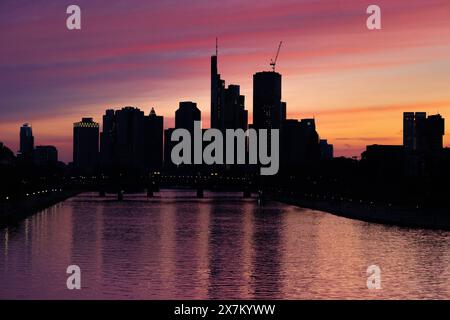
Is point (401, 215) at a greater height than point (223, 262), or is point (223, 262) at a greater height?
point (223, 262)

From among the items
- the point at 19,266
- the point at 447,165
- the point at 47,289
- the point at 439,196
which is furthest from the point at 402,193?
the point at 47,289

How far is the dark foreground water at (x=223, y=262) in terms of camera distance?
3897 cm

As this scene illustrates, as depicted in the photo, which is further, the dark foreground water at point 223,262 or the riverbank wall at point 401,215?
the riverbank wall at point 401,215

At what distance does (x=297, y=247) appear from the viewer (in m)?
67.6

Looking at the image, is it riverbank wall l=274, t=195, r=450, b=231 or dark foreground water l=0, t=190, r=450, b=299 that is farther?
riverbank wall l=274, t=195, r=450, b=231

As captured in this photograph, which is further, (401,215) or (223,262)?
(401,215)

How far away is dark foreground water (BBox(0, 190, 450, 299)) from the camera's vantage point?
39.0 m

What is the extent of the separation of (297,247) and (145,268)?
21.7 m

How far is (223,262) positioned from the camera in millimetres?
53031
